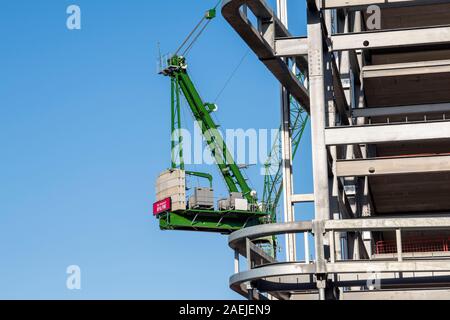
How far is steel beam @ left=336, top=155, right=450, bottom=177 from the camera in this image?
44.2 metres

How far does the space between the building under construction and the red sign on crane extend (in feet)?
153

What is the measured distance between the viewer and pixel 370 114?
174 ft

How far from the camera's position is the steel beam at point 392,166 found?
44250 millimetres

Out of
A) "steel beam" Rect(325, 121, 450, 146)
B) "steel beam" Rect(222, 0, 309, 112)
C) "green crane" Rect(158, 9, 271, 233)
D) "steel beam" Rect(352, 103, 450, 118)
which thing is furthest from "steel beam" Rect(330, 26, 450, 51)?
"green crane" Rect(158, 9, 271, 233)

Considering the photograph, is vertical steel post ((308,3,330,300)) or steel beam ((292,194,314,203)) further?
steel beam ((292,194,314,203))

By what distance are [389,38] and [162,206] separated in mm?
70296

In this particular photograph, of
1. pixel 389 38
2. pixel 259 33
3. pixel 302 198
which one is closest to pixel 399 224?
pixel 389 38

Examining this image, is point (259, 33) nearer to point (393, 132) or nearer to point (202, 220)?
point (393, 132)

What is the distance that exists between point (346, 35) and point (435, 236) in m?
24.2

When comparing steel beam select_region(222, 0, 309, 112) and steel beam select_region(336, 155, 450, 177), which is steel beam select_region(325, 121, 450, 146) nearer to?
steel beam select_region(336, 155, 450, 177)

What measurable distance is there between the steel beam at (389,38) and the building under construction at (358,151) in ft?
0.13

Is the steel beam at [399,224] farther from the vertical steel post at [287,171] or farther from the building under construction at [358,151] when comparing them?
the vertical steel post at [287,171]
